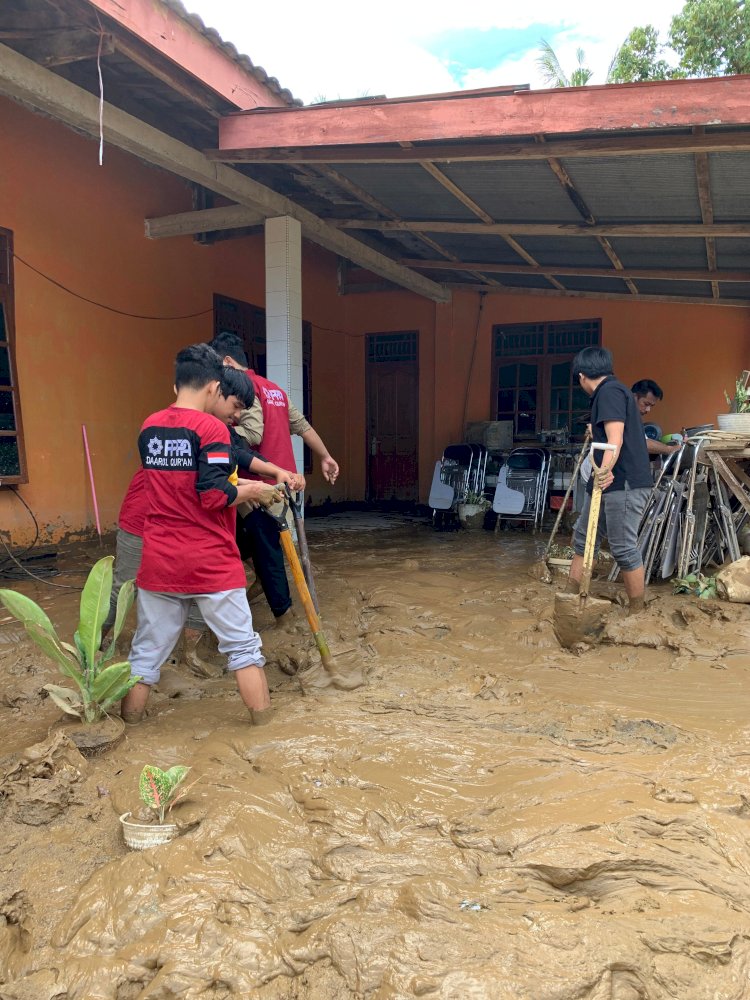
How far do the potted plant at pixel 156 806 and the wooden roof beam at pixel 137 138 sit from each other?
4.21m

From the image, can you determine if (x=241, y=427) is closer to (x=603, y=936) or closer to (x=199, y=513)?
(x=199, y=513)

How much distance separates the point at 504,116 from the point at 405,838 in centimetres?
393

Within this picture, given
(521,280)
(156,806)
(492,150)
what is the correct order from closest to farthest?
(156,806) → (492,150) → (521,280)

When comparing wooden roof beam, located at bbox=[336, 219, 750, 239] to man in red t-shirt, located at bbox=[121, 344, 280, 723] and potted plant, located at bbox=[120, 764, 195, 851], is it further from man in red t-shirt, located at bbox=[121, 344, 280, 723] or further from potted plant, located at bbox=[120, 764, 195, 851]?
potted plant, located at bbox=[120, 764, 195, 851]

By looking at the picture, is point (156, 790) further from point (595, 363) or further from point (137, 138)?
point (137, 138)

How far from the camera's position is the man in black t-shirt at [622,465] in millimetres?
4117

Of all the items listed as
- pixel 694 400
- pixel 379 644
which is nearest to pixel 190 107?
pixel 379 644

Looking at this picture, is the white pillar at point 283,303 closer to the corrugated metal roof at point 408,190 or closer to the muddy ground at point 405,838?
the corrugated metal roof at point 408,190

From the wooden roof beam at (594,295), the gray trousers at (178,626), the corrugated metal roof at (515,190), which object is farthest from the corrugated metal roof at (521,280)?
the gray trousers at (178,626)

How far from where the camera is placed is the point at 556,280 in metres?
8.41

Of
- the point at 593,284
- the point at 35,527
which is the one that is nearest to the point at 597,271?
the point at 593,284

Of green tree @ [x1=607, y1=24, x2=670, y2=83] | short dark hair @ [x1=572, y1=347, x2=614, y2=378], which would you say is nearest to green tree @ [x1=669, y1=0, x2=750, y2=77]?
green tree @ [x1=607, y1=24, x2=670, y2=83]

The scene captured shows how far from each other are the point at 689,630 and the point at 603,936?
8.61ft

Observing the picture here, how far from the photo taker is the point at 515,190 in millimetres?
5254
